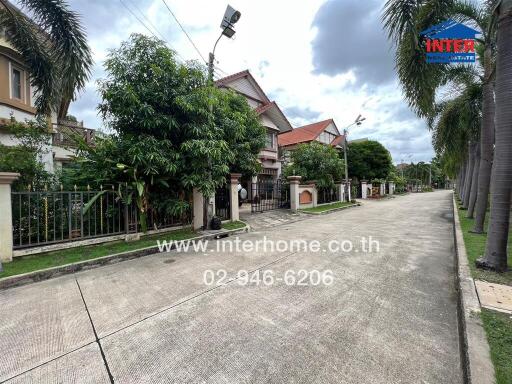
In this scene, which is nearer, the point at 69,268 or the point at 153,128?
the point at 69,268

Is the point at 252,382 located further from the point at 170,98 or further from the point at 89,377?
the point at 170,98

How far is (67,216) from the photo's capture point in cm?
597

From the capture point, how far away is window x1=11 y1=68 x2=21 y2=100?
955cm

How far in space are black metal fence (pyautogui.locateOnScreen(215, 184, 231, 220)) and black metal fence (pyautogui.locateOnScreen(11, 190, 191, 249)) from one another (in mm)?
3553

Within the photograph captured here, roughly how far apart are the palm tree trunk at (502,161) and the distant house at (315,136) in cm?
2111

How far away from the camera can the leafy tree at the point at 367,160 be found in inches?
1091

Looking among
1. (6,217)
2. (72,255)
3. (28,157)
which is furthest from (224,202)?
(6,217)

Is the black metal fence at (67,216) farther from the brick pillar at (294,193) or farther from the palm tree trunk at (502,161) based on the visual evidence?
the brick pillar at (294,193)

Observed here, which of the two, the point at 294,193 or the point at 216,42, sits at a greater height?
the point at 216,42

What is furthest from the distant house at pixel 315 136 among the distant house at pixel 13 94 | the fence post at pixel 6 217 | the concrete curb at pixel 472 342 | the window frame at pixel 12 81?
the concrete curb at pixel 472 342

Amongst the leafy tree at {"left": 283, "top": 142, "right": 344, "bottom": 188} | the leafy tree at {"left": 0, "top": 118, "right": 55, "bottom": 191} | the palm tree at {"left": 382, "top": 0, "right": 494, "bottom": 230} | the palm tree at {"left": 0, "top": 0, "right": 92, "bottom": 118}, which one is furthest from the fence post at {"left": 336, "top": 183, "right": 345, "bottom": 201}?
the leafy tree at {"left": 0, "top": 118, "right": 55, "bottom": 191}

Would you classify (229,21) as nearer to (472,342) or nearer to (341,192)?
(472,342)

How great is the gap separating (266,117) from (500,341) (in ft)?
58.1

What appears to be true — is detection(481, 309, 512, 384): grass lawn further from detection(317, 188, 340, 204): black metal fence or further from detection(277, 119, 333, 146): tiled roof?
detection(277, 119, 333, 146): tiled roof
